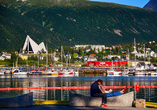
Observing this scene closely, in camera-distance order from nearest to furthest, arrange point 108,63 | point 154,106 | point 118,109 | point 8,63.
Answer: point 118,109 → point 154,106 → point 8,63 → point 108,63

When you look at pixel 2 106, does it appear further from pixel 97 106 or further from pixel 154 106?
pixel 154 106

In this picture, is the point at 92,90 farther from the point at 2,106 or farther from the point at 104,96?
the point at 2,106

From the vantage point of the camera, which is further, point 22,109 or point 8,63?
point 8,63

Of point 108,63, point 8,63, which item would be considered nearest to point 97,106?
point 8,63

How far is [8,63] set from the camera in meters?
145

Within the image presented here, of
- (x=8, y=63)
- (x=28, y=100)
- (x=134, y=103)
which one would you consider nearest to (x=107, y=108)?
(x=134, y=103)

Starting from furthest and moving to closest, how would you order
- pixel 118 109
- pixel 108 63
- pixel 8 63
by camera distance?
pixel 108 63 → pixel 8 63 → pixel 118 109

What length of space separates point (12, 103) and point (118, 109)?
5553 millimetres

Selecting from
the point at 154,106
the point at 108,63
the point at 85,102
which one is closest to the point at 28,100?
the point at 85,102

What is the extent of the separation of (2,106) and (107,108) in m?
5.52

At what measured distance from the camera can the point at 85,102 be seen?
626 inches

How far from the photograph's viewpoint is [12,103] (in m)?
15.7

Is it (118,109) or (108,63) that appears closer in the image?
(118,109)

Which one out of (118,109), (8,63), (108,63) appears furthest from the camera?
(108,63)
